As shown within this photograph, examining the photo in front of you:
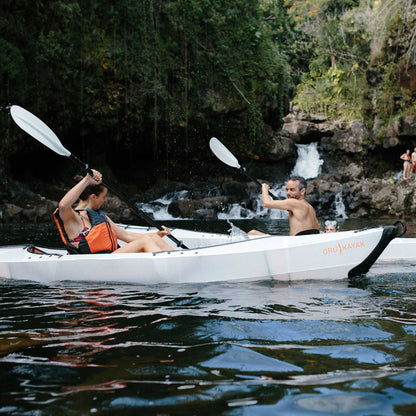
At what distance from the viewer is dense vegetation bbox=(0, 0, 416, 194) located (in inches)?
471

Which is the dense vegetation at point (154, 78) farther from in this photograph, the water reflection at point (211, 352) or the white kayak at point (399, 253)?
the water reflection at point (211, 352)

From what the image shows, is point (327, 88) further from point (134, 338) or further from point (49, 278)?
point (134, 338)

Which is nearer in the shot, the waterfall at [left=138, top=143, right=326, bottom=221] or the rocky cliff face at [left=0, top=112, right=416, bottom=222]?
the rocky cliff face at [left=0, top=112, right=416, bottom=222]

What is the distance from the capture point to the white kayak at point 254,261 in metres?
3.94

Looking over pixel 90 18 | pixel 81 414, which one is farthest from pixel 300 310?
pixel 90 18

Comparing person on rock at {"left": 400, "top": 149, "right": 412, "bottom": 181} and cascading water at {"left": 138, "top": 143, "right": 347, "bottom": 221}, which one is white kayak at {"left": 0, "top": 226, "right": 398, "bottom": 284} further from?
person on rock at {"left": 400, "top": 149, "right": 412, "bottom": 181}

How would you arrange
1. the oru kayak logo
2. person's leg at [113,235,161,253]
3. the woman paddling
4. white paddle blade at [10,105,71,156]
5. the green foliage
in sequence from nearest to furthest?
the oru kayak logo → the woman paddling → person's leg at [113,235,161,253] → white paddle blade at [10,105,71,156] → the green foliage

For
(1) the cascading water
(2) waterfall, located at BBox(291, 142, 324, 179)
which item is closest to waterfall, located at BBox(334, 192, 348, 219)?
(1) the cascading water

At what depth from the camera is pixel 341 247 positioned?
3.95 metres

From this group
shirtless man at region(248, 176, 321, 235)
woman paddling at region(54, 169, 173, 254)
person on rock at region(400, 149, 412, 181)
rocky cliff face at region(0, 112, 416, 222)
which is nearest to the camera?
woman paddling at region(54, 169, 173, 254)

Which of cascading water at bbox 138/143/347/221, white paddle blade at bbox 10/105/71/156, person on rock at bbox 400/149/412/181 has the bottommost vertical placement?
white paddle blade at bbox 10/105/71/156

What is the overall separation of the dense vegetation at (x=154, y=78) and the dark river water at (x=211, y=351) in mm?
9681

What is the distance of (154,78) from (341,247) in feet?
35.6

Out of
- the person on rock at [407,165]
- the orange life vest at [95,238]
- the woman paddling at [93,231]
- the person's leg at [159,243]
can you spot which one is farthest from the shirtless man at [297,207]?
the person on rock at [407,165]
